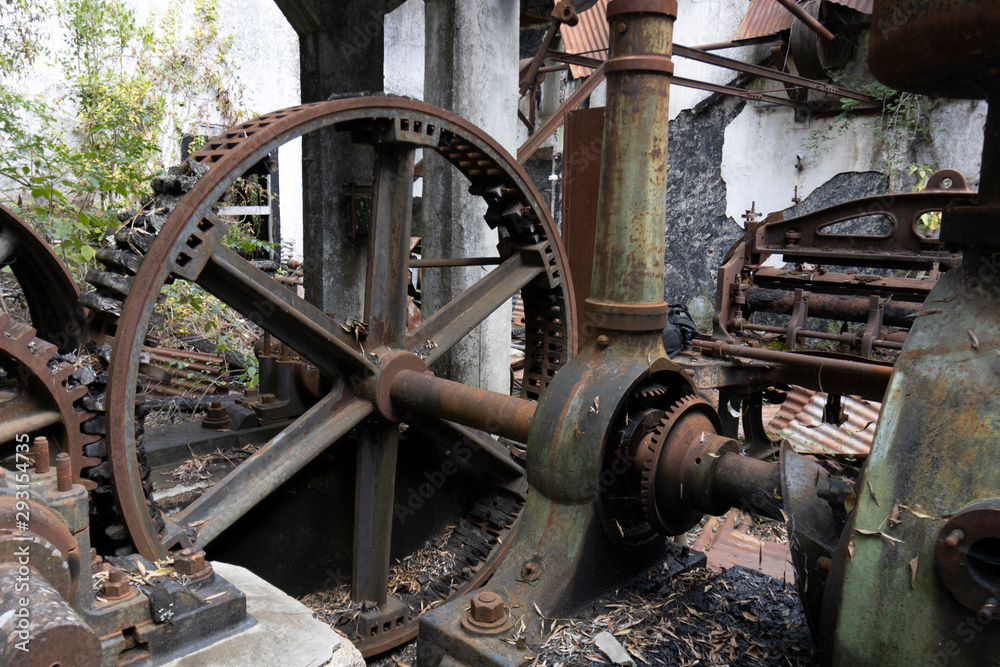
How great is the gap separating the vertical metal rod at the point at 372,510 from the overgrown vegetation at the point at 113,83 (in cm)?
465

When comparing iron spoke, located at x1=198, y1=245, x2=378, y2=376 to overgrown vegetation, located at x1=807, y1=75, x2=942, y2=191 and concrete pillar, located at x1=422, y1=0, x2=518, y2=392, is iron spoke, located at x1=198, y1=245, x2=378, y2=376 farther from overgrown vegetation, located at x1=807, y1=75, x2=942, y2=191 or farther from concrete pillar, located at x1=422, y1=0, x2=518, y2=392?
overgrown vegetation, located at x1=807, y1=75, x2=942, y2=191

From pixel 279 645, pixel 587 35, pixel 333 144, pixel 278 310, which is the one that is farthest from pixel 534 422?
pixel 587 35

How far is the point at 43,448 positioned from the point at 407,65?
13.9ft

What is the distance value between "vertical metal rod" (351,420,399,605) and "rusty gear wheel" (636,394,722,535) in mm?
1248

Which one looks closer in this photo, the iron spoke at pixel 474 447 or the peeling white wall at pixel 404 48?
the iron spoke at pixel 474 447

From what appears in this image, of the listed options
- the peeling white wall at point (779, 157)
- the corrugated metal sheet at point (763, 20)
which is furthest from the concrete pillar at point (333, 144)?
the peeling white wall at point (779, 157)

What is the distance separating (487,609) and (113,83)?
7976mm

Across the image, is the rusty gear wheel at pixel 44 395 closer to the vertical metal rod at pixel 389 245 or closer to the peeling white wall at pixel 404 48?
the vertical metal rod at pixel 389 245

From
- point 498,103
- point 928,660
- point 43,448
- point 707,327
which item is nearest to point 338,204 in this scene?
point 498,103

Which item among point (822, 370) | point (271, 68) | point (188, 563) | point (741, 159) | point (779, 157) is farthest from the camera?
point (271, 68)

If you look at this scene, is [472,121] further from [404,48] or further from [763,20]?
[763,20]

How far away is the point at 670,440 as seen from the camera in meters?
2.13

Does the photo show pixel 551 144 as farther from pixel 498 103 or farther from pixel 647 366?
pixel 647 366

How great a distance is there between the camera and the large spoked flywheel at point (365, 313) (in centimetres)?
216
